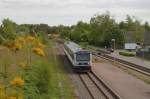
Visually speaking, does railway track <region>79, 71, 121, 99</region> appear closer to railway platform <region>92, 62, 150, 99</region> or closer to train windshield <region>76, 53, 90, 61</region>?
railway platform <region>92, 62, 150, 99</region>

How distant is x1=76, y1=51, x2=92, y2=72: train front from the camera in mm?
46469

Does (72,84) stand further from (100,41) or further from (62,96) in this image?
(100,41)

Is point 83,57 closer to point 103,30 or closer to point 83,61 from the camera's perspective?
point 83,61

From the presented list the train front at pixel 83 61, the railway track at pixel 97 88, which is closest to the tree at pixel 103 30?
the train front at pixel 83 61

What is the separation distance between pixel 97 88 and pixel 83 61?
41.0 ft

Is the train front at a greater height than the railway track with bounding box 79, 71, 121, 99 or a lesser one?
greater

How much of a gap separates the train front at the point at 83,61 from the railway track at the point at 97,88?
62.6 inches

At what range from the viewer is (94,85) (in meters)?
36.7

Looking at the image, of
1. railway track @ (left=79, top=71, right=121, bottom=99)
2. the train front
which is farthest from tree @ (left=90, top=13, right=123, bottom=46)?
railway track @ (left=79, top=71, right=121, bottom=99)

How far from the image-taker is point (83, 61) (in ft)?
153

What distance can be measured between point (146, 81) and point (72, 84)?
20.3 feet

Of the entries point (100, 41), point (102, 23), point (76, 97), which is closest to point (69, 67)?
point (76, 97)

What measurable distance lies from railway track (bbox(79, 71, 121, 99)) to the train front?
5.22 ft

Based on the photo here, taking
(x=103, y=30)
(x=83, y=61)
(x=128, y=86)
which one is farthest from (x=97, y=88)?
(x=103, y=30)
